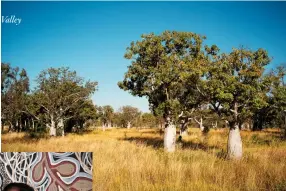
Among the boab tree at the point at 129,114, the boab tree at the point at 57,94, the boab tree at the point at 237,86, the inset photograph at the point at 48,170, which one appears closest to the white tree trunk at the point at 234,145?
the boab tree at the point at 237,86

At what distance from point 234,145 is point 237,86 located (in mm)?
2402

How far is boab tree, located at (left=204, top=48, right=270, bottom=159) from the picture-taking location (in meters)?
10.4

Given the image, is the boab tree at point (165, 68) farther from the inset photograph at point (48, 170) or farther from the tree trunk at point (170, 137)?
the inset photograph at point (48, 170)

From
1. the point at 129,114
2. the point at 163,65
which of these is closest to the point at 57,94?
the point at 163,65

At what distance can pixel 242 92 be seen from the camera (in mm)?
10578

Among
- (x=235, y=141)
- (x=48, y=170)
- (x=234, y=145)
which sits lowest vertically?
(x=234, y=145)

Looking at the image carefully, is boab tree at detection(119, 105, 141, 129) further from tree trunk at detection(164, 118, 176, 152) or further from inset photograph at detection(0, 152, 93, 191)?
inset photograph at detection(0, 152, 93, 191)

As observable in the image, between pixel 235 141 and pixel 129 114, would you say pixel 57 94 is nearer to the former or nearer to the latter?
pixel 235 141

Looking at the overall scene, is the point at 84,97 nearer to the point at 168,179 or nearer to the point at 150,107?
the point at 150,107

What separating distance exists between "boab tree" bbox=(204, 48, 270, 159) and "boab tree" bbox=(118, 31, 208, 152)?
275 cm

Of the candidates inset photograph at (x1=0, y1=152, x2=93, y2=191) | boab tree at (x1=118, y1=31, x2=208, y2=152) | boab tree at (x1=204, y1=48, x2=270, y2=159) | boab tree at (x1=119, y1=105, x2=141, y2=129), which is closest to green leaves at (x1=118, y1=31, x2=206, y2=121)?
boab tree at (x1=118, y1=31, x2=208, y2=152)

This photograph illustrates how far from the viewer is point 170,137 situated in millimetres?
14242

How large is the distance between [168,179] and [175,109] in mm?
6835

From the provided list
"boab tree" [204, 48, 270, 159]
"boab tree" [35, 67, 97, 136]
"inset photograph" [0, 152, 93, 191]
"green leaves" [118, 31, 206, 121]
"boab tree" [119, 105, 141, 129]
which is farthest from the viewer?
"boab tree" [119, 105, 141, 129]
